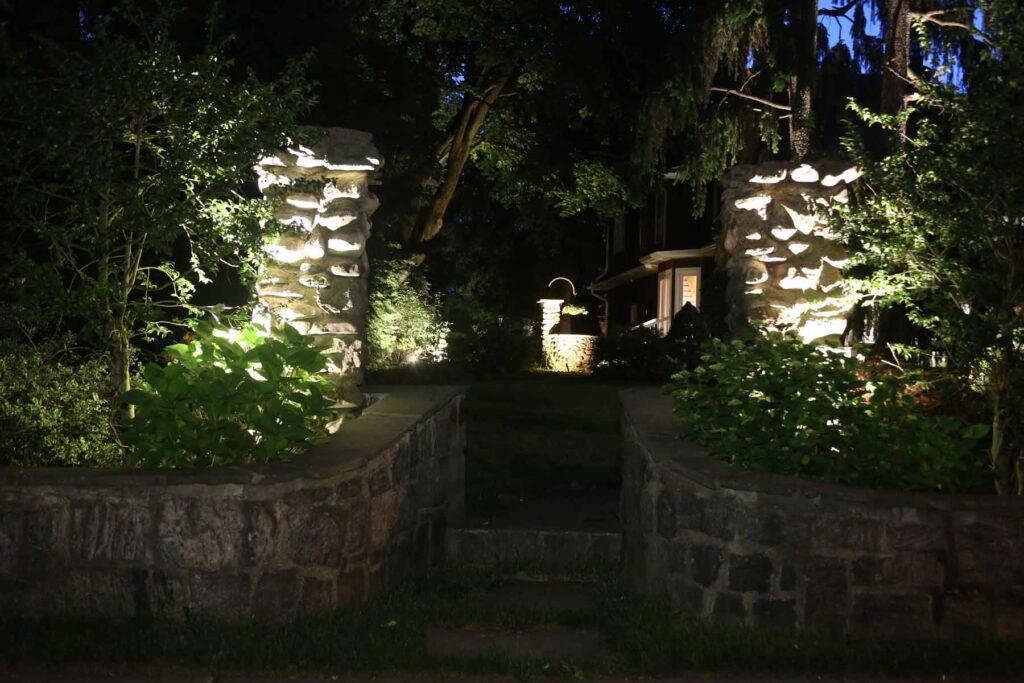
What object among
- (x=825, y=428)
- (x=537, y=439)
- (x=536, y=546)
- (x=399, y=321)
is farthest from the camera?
(x=399, y=321)

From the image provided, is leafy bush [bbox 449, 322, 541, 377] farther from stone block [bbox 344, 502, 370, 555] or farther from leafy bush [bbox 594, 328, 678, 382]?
stone block [bbox 344, 502, 370, 555]

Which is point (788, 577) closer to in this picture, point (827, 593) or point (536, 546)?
point (827, 593)

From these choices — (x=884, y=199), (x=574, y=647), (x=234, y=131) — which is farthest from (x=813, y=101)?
(x=574, y=647)

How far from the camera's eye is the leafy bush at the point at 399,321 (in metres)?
19.6

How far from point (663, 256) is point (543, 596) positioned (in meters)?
21.1

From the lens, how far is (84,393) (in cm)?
687

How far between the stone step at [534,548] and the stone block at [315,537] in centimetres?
174

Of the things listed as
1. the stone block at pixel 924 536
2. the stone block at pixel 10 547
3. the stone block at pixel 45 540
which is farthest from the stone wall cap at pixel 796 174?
the stone block at pixel 10 547

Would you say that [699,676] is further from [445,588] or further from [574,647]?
[445,588]

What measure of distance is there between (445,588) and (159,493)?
1935 millimetres

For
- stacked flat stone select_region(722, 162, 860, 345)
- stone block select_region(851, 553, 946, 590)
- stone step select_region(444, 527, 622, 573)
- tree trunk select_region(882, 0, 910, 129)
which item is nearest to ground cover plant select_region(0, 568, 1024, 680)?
stone block select_region(851, 553, 946, 590)

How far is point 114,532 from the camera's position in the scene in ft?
17.0

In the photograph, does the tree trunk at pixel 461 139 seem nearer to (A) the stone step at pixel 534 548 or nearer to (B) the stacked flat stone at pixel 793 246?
(B) the stacked flat stone at pixel 793 246

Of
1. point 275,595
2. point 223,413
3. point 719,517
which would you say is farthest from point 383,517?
point 719,517
